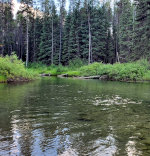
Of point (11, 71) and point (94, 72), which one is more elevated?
point (11, 71)

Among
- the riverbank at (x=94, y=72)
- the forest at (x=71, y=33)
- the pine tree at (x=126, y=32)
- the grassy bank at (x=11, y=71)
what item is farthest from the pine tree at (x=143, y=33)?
the grassy bank at (x=11, y=71)

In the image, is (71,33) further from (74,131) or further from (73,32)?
(74,131)

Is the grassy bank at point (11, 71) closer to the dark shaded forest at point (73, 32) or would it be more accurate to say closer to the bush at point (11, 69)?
the bush at point (11, 69)

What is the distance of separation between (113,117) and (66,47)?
135 feet

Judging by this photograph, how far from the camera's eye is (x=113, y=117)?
23.3 feet

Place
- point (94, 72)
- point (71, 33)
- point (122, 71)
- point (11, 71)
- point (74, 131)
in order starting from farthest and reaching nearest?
point (71, 33) < point (94, 72) < point (122, 71) < point (11, 71) < point (74, 131)

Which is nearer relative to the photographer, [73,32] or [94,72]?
[94,72]

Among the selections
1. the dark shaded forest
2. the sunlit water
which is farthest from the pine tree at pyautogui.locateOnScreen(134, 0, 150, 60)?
the sunlit water

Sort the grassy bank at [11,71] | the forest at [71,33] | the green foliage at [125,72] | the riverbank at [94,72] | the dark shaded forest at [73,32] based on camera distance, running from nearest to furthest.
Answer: the grassy bank at [11,71], the riverbank at [94,72], the green foliage at [125,72], the forest at [71,33], the dark shaded forest at [73,32]

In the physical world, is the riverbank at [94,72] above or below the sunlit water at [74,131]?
above

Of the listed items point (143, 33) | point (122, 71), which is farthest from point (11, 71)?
point (143, 33)

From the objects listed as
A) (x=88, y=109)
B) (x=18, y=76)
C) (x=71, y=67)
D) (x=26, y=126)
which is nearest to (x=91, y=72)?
(x=71, y=67)

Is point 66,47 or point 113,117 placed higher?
point 66,47

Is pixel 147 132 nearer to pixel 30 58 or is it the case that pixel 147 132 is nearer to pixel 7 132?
pixel 7 132
